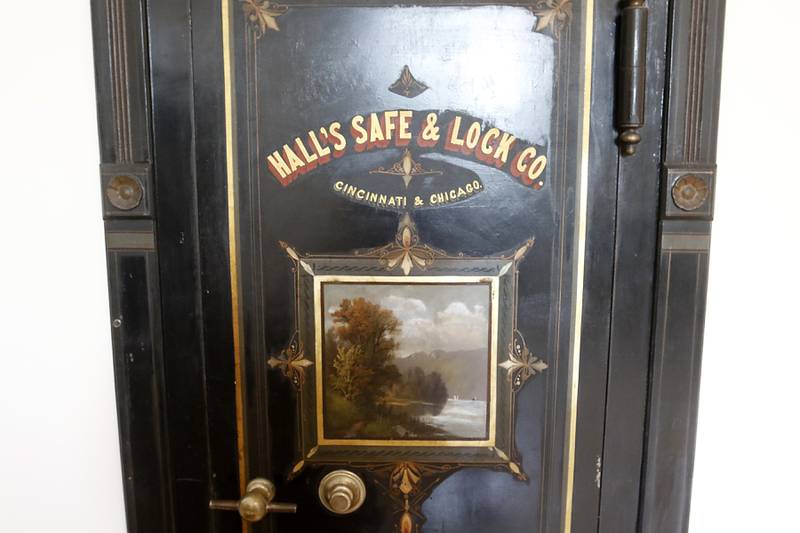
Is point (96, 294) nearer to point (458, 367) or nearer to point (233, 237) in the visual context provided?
point (233, 237)

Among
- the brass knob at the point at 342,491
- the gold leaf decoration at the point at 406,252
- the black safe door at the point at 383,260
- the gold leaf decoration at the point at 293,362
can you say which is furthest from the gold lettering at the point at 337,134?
the brass knob at the point at 342,491

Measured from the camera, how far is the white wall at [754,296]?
35.3 inches

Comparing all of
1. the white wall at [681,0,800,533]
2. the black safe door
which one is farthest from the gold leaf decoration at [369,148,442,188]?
the white wall at [681,0,800,533]

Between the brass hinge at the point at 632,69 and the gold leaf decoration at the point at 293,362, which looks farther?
the gold leaf decoration at the point at 293,362

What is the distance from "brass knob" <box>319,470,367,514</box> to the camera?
94 cm

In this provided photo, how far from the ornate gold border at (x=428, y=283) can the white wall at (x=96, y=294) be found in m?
0.36

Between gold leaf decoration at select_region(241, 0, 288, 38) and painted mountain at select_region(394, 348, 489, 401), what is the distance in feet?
1.86

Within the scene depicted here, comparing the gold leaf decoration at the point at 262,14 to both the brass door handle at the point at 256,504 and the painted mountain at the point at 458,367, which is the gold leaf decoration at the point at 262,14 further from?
the brass door handle at the point at 256,504

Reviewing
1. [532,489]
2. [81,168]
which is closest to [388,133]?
[81,168]

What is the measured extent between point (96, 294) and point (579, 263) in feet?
2.69

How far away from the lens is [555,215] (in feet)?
2.97

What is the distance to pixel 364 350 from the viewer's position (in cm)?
94

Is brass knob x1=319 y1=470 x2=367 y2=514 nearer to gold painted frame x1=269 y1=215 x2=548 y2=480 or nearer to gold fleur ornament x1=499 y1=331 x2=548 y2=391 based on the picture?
gold painted frame x1=269 y1=215 x2=548 y2=480

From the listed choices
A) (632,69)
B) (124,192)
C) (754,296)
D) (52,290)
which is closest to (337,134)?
(124,192)
